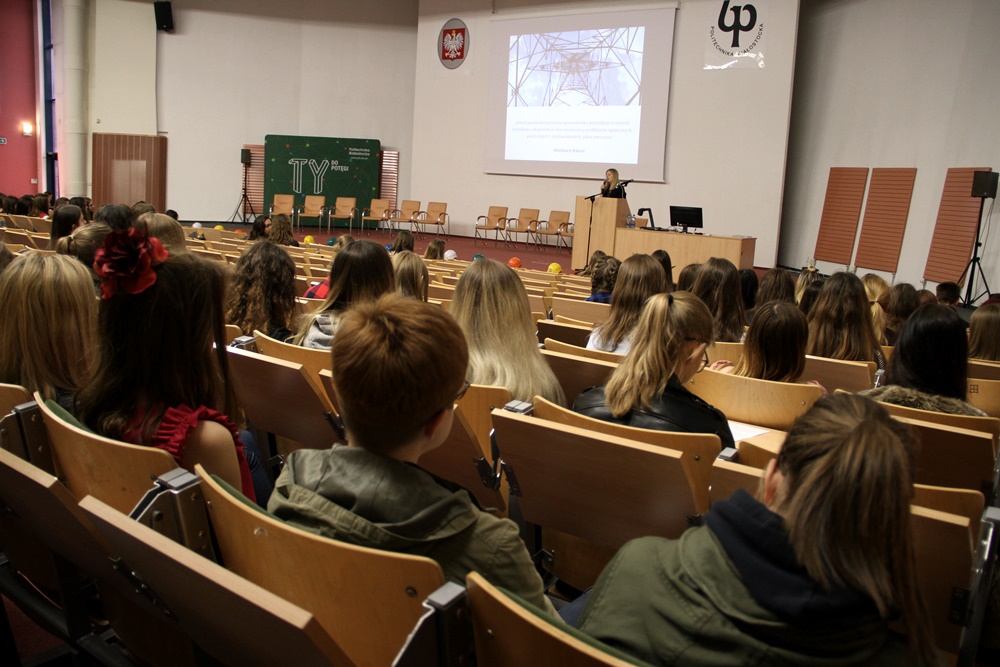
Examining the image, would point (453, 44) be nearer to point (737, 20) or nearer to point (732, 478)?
point (737, 20)

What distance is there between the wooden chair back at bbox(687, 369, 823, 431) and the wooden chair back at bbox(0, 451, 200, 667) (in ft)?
6.19

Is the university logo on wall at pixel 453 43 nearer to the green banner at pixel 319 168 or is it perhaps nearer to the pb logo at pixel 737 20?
the green banner at pixel 319 168

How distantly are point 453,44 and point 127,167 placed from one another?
6829 mm

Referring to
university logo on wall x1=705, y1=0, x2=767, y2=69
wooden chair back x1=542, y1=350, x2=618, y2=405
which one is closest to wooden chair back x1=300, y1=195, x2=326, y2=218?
university logo on wall x1=705, y1=0, x2=767, y2=69

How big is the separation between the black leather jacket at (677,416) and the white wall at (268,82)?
14646mm

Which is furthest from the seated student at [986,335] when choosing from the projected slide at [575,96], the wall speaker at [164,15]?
the wall speaker at [164,15]

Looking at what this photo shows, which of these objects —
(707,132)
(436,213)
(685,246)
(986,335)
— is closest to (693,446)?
(986,335)

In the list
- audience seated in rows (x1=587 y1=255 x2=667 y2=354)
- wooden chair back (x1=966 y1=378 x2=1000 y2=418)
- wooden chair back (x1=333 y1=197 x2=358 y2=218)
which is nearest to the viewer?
wooden chair back (x1=966 y1=378 x2=1000 y2=418)

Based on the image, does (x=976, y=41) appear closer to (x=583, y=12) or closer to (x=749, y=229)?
(x=749, y=229)

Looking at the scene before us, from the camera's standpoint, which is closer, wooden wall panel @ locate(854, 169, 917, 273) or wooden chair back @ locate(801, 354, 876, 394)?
wooden chair back @ locate(801, 354, 876, 394)

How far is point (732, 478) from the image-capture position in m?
1.61

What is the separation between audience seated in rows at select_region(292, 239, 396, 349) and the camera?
119 inches

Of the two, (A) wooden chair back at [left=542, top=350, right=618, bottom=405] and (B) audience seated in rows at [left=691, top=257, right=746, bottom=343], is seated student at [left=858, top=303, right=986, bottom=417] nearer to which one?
(A) wooden chair back at [left=542, top=350, right=618, bottom=405]

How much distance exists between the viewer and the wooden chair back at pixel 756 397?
2.46 metres
